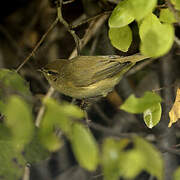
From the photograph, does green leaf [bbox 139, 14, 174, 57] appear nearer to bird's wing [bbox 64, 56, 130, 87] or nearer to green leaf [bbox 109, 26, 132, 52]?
green leaf [bbox 109, 26, 132, 52]

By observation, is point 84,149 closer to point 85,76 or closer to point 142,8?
point 142,8

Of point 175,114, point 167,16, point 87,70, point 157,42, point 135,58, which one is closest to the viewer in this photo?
point 157,42

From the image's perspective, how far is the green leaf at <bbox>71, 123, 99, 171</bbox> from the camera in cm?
103

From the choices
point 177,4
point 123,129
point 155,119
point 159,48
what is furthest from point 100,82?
point 159,48

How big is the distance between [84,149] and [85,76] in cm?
187

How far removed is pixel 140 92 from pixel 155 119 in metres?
1.92

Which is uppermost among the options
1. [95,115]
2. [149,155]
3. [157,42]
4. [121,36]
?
[157,42]

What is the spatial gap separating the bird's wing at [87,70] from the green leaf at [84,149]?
1774mm

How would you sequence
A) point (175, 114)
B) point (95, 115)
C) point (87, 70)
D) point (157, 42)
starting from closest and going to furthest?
point (157, 42)
point (175, 114)
point (87, 70)
point (95, 115)

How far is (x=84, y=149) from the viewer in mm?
1042

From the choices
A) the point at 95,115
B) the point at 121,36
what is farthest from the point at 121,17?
the point at 95,115

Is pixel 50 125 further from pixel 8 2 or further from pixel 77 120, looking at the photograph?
pixel 8 2

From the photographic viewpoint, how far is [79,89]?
2.86m

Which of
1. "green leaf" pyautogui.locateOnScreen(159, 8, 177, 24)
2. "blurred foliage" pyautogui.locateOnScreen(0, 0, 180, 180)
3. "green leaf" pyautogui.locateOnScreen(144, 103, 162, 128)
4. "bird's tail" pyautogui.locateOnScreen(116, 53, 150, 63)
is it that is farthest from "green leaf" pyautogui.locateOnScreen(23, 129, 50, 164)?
"bird's tail" pyautogui.locateOnScreen(116, 53, 150, 63)
